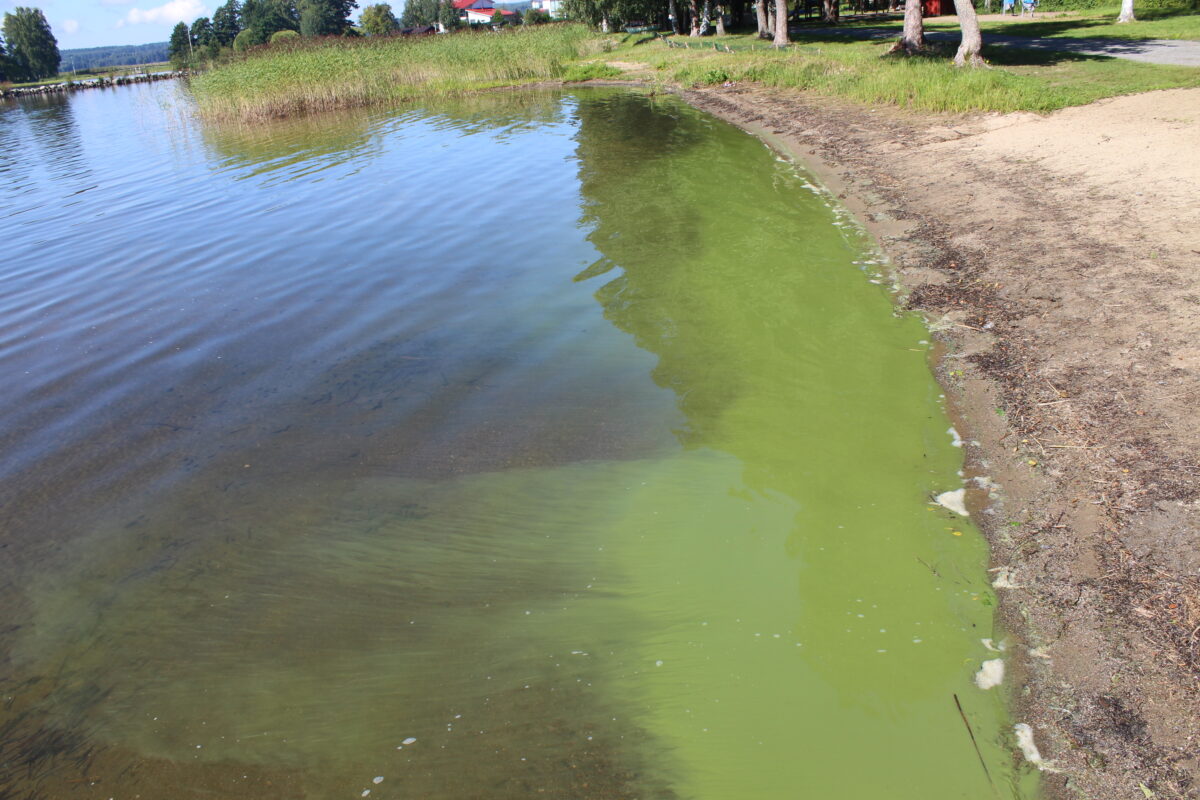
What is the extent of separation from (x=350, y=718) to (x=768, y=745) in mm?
2088

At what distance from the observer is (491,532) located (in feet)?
18.0

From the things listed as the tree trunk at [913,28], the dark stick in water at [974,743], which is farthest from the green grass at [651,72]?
the dark stick in water at [974,743]

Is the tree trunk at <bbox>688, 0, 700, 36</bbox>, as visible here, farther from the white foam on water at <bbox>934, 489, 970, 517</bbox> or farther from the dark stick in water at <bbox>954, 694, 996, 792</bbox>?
the dark stick in water at <bbox>954, 694, 996, 792</bbox>

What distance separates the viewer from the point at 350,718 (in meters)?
4.10

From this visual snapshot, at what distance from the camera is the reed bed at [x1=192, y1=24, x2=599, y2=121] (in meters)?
28.6

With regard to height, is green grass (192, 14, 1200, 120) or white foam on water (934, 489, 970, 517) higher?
green grass (192, 14, 1200, 120)

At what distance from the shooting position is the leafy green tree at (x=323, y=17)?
Result: 3927 inches

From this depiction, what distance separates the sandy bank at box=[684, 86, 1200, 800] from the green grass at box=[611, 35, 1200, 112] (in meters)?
2.15

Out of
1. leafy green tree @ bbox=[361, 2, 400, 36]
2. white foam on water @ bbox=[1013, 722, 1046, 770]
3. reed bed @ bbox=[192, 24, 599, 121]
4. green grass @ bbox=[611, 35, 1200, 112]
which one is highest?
leafy green tree @ bbox=[361, 2, 400, 36]

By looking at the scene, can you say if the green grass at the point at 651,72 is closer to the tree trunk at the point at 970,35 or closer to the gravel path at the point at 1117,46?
the tree trunk at the point at 970,35

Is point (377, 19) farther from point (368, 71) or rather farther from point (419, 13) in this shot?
point (368, 71)

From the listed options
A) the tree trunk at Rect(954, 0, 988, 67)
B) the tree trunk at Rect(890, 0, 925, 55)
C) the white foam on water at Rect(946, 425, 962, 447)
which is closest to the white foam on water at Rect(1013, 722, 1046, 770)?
the white foam on water at Rect(946, 425, 962, 447)

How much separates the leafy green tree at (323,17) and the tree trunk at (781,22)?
79.8 meters

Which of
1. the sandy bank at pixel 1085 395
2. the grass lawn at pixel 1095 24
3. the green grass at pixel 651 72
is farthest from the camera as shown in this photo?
the grass lawn at pixel 1095 24
